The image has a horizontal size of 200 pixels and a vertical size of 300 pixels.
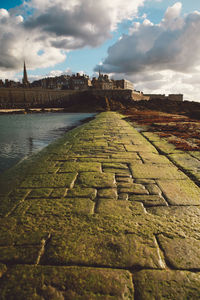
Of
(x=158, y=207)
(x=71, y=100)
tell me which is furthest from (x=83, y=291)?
(x=71, y=100)

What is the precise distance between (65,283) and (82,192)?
106 cm

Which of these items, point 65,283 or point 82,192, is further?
point 82,192

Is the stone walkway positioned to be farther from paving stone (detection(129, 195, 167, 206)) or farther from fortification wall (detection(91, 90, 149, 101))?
fortification wall (detection(91, 90, 149, 101))

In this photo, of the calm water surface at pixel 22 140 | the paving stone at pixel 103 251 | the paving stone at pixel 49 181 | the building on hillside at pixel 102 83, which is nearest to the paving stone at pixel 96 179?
the paving stone at pixel 49 181

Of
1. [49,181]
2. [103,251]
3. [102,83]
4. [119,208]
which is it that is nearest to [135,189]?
[119,208]

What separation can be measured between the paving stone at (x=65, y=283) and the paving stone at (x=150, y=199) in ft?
2.77

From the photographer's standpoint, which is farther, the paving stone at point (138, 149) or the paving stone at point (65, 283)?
the paving stone at point (138, 149)

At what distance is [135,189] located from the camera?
208 centimetres

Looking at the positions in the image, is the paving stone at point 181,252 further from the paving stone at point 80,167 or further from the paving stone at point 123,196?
the paving stone at point 80,167

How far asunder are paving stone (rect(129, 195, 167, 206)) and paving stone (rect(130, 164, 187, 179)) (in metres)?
0.53

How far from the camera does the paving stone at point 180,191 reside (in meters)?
1.83

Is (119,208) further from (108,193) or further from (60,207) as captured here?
(60,207)

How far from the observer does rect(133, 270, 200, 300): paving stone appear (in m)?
0.93

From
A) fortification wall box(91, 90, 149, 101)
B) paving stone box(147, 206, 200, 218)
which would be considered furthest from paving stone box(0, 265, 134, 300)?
fortification wall box(91, 90, 149, 101)
